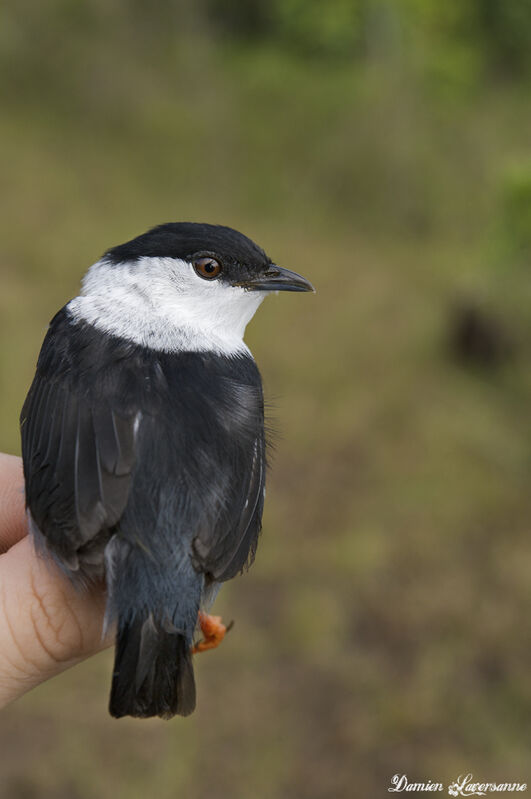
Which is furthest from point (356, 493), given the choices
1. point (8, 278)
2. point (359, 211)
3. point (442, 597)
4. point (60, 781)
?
point (359, 211)

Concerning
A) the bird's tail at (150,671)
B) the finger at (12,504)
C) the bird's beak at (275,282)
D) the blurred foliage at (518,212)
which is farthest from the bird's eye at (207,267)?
the blurred foliage at (518,212)

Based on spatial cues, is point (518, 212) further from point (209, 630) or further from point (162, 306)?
point (209, 630)

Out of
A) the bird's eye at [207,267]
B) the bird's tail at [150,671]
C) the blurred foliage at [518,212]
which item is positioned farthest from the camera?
the blurred foliage at [518,212]

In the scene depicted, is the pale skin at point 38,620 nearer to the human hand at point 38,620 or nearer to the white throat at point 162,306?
the human hand at point 38,620

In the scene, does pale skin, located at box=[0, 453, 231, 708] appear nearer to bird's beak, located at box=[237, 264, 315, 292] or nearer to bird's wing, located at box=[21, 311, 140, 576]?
bird's wing, located at box=[21, 311, 140, 576]

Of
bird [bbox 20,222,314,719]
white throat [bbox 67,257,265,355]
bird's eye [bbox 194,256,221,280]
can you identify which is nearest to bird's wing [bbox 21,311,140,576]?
bird [bbox 20,222,314,719]
